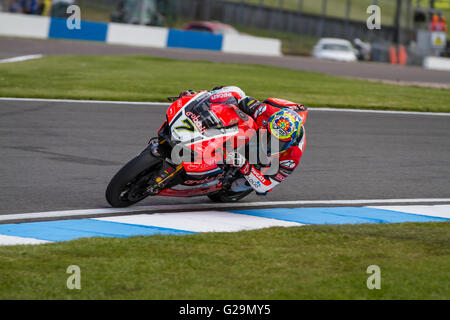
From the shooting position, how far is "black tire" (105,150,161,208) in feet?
23.0

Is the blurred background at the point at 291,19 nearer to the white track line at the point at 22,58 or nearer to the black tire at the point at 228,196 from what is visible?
the white track line at the point at 22,58

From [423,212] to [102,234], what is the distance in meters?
3.74

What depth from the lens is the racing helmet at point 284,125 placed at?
6852 millimetres

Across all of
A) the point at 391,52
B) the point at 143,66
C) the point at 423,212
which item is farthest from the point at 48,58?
the point at 391,52

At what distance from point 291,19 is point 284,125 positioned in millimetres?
34074

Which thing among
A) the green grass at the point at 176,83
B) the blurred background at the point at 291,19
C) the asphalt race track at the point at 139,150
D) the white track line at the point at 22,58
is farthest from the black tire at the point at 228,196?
the blurred background at the point at 291,19

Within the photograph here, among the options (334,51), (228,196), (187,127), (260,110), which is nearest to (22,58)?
(228,196)

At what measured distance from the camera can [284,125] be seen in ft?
22.5

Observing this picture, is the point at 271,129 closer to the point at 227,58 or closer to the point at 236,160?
the point at 236,160

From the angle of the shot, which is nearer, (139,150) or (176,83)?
(139,150)

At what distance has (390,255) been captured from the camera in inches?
244

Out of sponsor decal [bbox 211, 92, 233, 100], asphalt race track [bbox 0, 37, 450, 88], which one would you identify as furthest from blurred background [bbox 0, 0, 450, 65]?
sponsor decal [bbox 211, 92, 233, 100]
